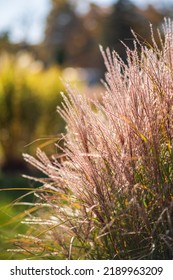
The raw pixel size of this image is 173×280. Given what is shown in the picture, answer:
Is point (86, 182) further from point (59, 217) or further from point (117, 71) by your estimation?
point (117, 71)

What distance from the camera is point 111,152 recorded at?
2430 millimetres

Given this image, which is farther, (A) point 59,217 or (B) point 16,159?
(B) point 16,159

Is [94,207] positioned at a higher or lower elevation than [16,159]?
lower

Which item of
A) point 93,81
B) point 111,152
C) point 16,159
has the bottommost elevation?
point 111,152

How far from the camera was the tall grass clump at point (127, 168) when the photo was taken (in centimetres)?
234

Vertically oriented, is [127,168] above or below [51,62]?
below

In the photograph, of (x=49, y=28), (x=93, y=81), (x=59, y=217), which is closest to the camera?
(x=59, y=217)

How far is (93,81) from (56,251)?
3179 centimetres

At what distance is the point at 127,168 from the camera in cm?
237

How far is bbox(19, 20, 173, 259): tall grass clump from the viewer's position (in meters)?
2.34

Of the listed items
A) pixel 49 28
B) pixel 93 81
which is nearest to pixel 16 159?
pixel 93 81

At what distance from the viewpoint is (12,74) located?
9.40 meters

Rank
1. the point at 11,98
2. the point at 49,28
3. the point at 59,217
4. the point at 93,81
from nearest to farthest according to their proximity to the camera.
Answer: the point at 59,217
the point at 11,98
the point at 93,81
the point at 49,28

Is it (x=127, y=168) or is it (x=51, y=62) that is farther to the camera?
(x=51, y=62)
